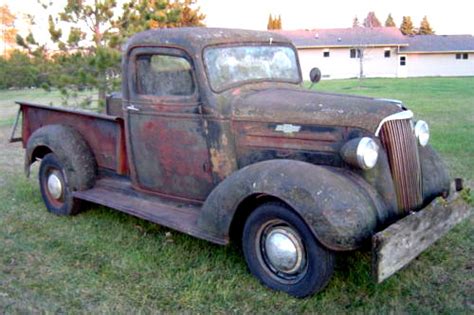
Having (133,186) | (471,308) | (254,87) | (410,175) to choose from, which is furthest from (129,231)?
(471,308)

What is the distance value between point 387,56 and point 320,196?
37.9 metres

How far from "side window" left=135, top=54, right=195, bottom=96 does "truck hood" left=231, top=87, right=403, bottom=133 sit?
432 millimetres

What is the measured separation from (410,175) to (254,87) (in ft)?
4.79

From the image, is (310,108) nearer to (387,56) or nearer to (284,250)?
(284,250)

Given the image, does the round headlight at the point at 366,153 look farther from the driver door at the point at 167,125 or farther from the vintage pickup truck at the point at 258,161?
the driver door at the point at 167,125

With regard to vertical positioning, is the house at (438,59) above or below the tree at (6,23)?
below

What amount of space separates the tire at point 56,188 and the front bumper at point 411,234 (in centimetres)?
329

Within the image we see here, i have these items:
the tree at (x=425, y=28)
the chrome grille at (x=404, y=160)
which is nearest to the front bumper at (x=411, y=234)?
the chrome grille at (x=404, y=160)

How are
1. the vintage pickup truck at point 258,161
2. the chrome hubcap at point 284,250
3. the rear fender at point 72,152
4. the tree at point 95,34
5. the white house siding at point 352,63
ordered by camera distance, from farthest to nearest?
the white house siding at point 352,63 < the tree at point 95,34 < the rear fender at point 72,152 < the chrome hubcap at point 284,250 < the vintage pickup truck at point 258,161

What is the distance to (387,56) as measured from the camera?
39.0m

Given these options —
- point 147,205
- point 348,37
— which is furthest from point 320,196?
point 348,37

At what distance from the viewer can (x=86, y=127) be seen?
17.6 ft

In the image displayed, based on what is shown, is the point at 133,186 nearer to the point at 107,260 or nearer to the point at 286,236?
→ the point at 107,260

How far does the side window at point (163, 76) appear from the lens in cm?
439
